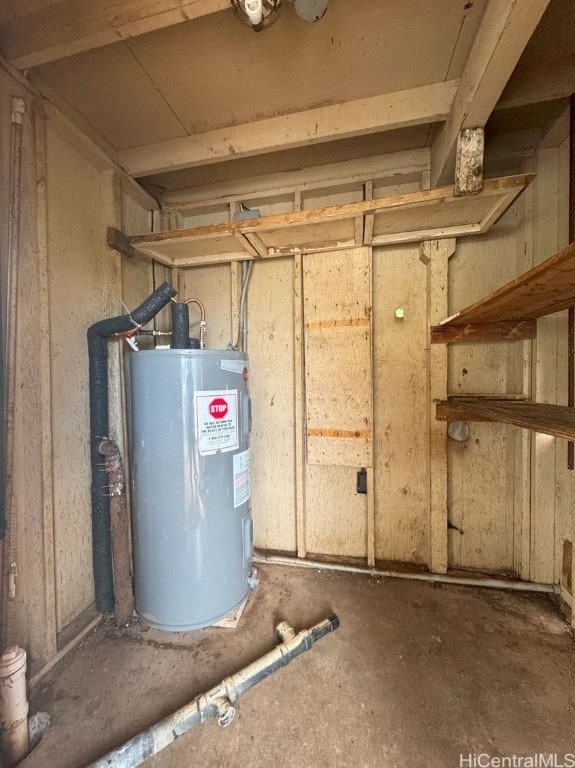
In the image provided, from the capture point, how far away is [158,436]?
1204mm

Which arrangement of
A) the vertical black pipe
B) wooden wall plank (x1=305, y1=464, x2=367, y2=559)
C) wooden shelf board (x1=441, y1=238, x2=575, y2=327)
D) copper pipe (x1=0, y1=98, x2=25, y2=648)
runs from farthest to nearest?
1. wooden wall plank (x1=305, y1=464, x2=367, y2=559)
2. the vertical black pipe
3. copper pipe (x1=0, y1=98, x2=25, y2=648)
4. wooden shelf board (x1=441, y1=238, x2=575, y2=327)

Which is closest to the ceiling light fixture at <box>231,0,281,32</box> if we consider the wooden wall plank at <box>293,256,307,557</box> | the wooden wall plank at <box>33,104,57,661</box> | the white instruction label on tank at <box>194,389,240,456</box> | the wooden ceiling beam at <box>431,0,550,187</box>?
the wooden ceiling beam at <box>431,0,550,187</box>

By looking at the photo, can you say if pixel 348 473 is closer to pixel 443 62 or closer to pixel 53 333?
pixel 53 333

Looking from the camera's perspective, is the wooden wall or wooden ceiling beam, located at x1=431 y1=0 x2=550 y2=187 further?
the wooden wall

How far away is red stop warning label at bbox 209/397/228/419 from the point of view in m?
1.22

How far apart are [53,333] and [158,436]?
655mm

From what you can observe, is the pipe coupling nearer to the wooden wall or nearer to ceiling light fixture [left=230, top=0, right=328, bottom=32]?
the wooden wall

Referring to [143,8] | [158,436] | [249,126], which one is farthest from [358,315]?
[143,8]

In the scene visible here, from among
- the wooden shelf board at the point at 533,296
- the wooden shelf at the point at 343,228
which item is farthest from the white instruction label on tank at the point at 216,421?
the wooden shelf board at the point at 533,296

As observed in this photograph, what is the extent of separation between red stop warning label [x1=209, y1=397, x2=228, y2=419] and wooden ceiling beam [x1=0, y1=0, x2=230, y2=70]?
50.5 inches

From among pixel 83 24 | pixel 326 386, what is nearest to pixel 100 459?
pixel 326 386

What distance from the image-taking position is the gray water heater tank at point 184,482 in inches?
46.8

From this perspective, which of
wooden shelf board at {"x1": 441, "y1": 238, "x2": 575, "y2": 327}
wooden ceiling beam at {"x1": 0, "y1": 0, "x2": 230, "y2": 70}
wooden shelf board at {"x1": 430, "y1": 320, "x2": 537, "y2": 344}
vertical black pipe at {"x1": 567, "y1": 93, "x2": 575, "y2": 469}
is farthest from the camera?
wooden shelf board at {"x1": 430, "y1": 320, "x2": 537, "y2": 344}

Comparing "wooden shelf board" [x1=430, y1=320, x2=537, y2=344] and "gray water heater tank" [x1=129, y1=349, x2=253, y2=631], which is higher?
"wooden shelf board" [x1=430, y1=320, x2=537, y2=344]
